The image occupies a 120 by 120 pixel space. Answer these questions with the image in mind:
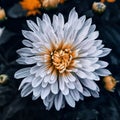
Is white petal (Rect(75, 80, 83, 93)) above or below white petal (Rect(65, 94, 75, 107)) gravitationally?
above

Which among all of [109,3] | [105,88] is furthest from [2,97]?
[109,3]

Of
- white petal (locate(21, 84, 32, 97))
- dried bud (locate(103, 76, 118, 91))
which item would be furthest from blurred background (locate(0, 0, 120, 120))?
white petal (locate(21, 84, 32, 97))

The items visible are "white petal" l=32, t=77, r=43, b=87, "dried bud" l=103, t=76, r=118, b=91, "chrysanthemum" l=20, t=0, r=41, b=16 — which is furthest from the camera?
"chrysanthemum" l=20, t=0, r=41, b=16

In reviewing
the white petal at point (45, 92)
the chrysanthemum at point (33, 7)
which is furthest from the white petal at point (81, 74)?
the chrysanthemum at point (33, 7)

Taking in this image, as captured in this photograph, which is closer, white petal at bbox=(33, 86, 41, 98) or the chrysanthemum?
white petal at bbox=(33, 86, 41, 98)

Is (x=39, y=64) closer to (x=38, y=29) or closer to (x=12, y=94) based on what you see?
(x=38, y=29)

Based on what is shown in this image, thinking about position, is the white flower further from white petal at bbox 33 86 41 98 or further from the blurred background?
the blurred background

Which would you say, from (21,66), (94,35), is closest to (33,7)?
(21,66)

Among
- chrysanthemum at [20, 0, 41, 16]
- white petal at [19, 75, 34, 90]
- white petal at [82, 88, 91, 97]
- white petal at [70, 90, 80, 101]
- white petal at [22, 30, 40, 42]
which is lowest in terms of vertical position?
white petal at [82, 88, 91, 97]

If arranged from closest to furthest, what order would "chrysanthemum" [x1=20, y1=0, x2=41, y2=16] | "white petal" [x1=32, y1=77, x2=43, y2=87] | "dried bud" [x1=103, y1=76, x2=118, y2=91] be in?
"white petal" [x1=32, y1=77, x2=43, y2=87], "dried bud" [x1=103, y1=76, x2=118, y2=91], "chrysanthemum" [x1=20, y1=0, x2=41, y2=16]
